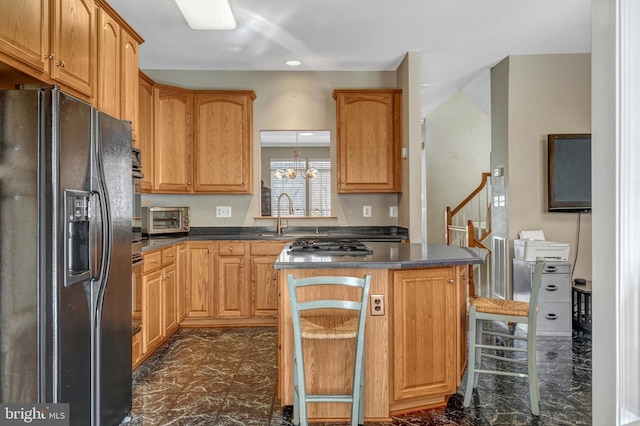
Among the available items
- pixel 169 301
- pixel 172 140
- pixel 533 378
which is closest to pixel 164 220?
pixel 172 140

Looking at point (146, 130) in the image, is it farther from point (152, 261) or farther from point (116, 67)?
point (152, 261)

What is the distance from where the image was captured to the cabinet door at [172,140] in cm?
432

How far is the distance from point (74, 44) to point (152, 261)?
5.32 ft

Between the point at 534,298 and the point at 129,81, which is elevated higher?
the point at 129,81

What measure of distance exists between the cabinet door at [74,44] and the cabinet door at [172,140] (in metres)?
1.62

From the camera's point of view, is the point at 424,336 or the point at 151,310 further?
the point at 151,310

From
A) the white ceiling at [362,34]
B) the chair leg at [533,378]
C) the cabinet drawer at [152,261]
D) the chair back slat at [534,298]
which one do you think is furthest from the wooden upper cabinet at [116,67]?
the chair leg at [533,378]

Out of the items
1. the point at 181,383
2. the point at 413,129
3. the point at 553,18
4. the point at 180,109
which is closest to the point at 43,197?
the point at 181,383

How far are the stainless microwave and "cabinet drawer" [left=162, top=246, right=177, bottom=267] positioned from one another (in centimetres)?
39

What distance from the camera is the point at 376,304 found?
7.65 feet

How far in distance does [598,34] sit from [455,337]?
1760mm

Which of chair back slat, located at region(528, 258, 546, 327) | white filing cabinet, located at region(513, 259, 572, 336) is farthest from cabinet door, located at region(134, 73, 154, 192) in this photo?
white filing cabinet, located at region(513, 259, 572, 336)

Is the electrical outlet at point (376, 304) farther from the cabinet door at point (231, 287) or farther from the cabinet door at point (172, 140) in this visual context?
the cabinet door at point (172, 140)

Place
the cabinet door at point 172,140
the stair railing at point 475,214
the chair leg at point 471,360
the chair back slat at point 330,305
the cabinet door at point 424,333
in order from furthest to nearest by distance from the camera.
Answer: the stair railing at point 475,214, the cabinet door at point 172,140, the chair leg at point 471,360, the cabinet door at point 424,333, the chair back slat at point 330,305
